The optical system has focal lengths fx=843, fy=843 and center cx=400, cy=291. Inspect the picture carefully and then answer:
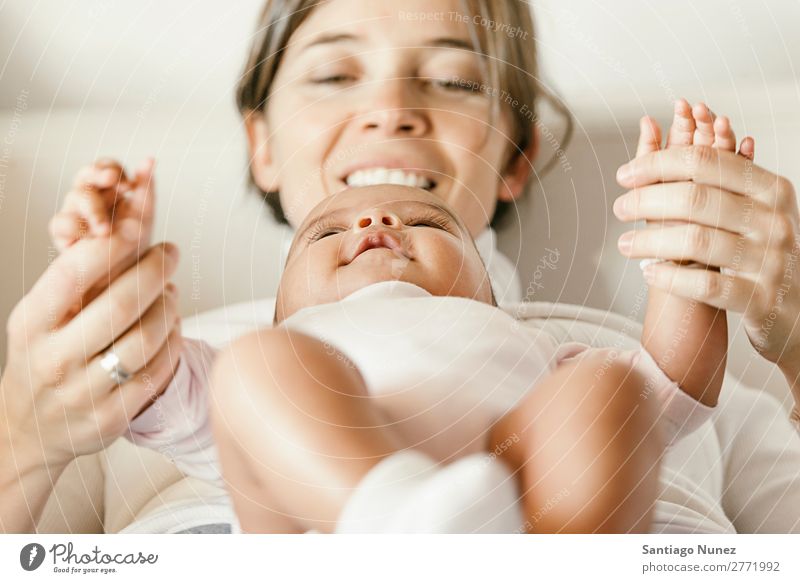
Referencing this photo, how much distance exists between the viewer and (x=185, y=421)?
60 cm

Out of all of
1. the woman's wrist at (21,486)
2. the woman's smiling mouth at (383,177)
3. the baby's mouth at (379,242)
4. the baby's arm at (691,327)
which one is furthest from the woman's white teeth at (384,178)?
the woman's wrist at (21,486)

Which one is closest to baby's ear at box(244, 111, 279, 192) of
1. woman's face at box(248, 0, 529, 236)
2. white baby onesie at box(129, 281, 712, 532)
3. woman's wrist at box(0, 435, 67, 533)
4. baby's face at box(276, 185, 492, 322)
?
woman's face at box(248, 0, 529, 236)

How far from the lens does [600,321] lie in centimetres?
79

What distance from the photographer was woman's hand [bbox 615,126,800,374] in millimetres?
609

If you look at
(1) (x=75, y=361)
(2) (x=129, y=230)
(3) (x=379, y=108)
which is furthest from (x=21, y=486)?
(3) (x=379, y=108)

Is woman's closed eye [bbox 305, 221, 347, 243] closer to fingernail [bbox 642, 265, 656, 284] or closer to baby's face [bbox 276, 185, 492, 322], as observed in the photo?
baby's face [bbox 276, 185, 492, 322]

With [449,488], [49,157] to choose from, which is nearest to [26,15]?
[49,157]

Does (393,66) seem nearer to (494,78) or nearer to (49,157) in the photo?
(494,78)

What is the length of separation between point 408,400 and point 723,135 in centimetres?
31

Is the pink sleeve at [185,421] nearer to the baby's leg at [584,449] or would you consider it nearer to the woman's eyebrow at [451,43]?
the baby's leg at [584,449]

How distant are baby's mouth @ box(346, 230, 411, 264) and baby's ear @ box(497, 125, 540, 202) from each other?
0.64ft

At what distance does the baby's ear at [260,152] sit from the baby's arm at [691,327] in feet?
1.14

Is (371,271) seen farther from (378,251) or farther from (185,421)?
(185,421)

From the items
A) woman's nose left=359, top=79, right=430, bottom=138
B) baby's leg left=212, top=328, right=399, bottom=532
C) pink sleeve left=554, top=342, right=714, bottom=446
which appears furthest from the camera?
woman's nose left=359, top=79, right=430, bottom=138
